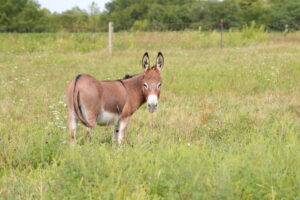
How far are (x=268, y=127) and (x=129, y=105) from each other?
83.1 inches

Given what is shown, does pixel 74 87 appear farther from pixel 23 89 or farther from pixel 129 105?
pixel 23 89

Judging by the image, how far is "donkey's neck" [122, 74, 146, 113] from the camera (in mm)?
6360

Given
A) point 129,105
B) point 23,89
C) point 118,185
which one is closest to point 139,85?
point 129,105

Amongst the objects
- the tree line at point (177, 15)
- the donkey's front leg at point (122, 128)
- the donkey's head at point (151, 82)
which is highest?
the tree line at point (177, 15)

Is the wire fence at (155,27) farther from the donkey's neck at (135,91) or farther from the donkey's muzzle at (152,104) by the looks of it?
the donkey's muzzle at (152,104)

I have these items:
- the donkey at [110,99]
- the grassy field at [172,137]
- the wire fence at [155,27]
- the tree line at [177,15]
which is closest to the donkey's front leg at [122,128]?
the donkey at [110,99]

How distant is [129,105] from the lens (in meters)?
6.24

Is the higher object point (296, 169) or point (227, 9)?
point (227, 9)

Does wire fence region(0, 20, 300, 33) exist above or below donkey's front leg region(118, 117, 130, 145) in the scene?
above

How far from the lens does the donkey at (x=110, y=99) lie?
5.47 meters

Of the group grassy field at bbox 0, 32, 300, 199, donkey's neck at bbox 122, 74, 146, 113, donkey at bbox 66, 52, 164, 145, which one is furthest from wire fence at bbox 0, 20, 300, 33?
donkey at bbox 66, 52, 164, 145

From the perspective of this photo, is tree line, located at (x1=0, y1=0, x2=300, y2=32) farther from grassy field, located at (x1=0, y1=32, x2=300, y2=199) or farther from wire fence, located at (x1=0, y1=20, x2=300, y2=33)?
grassy field, located at (x1=0, y1=32, x2=300, y2=199)

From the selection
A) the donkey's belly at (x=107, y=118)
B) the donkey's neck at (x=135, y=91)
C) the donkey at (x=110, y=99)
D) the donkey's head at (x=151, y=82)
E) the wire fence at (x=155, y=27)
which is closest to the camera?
the donkey at (x=110, y=99)

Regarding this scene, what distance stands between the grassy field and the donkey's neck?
1.36 feet
